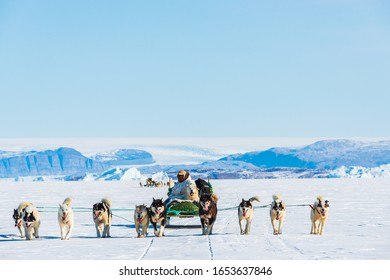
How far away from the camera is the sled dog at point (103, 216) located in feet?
44.6

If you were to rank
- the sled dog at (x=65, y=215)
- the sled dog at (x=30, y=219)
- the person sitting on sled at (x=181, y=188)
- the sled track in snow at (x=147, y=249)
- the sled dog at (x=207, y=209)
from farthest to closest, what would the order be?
the person sitting on sled at (x=181, y=188)
the sled dog at (x=207, y=209)
the sled dog at (x=30, y=219)
the sled dog at (x=65, y=215)
the sled track in snow at (x=147, y=249)

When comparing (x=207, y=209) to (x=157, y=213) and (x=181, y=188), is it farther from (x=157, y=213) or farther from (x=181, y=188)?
(x=181, y=188)

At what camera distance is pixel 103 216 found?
13773 mm

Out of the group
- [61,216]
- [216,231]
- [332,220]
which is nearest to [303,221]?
[332,220]

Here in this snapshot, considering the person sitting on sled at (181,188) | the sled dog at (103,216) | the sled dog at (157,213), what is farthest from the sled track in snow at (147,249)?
the person sitting on sled at (181,188)

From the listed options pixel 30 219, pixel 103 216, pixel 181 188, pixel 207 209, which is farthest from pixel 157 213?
pixel 30 219

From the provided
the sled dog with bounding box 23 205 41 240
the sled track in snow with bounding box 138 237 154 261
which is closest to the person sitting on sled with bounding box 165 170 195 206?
the sled track in snow with bounding box 138 237 154 261

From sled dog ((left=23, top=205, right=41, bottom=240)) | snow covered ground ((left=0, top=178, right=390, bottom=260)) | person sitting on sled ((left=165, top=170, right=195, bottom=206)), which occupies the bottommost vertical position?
snow covered ground ((left=0, top=178, right=390, bottom=260))

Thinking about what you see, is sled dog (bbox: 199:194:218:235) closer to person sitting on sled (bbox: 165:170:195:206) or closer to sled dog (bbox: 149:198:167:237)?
sled dog (bbox: 149:198:167:237)

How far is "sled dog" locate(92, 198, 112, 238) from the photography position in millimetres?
13594

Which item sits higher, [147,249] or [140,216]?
[140,216]

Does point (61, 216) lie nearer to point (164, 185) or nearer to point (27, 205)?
point (27, 205)

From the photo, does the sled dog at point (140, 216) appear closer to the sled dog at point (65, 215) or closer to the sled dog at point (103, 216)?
the sled dog at point (103, 216)
